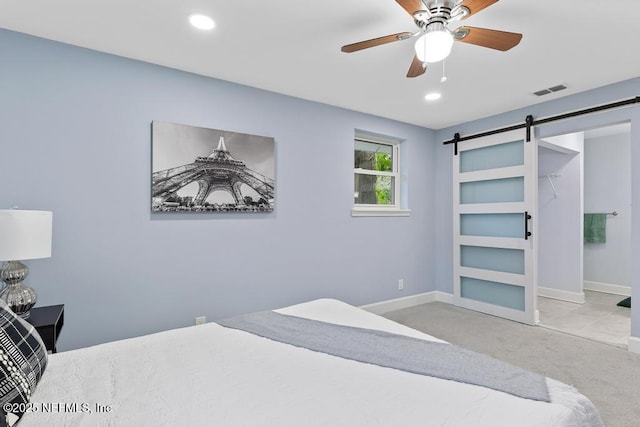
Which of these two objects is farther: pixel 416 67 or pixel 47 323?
pixel 416 67

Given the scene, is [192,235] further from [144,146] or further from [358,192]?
[358,192]

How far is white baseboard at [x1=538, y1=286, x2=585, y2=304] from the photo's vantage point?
4.62 metres

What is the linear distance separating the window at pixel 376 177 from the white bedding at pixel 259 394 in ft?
8.68

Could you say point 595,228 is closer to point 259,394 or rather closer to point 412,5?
point 412,5

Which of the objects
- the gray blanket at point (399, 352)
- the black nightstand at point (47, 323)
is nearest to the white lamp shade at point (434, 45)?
the gray blanket at point (399, 352)

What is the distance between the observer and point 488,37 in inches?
71.6

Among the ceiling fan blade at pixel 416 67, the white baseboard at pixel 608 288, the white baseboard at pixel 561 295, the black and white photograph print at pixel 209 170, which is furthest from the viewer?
the white baseboard at pixel 608 288

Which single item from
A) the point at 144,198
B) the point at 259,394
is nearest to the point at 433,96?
the point at 144,198

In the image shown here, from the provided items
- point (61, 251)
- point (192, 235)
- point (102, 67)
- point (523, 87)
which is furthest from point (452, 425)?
point (523, 87)

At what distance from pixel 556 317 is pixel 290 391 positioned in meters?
4.13

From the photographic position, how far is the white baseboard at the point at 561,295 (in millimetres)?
4621

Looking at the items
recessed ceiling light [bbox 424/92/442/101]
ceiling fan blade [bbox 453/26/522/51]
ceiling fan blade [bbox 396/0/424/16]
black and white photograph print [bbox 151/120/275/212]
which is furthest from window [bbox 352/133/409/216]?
ceiling fan blade [bbox 396/0/424/16]

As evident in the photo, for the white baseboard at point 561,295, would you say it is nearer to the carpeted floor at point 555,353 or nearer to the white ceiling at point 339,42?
the carpeted floor at point 555,353

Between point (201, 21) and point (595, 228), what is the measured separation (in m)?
6.24
